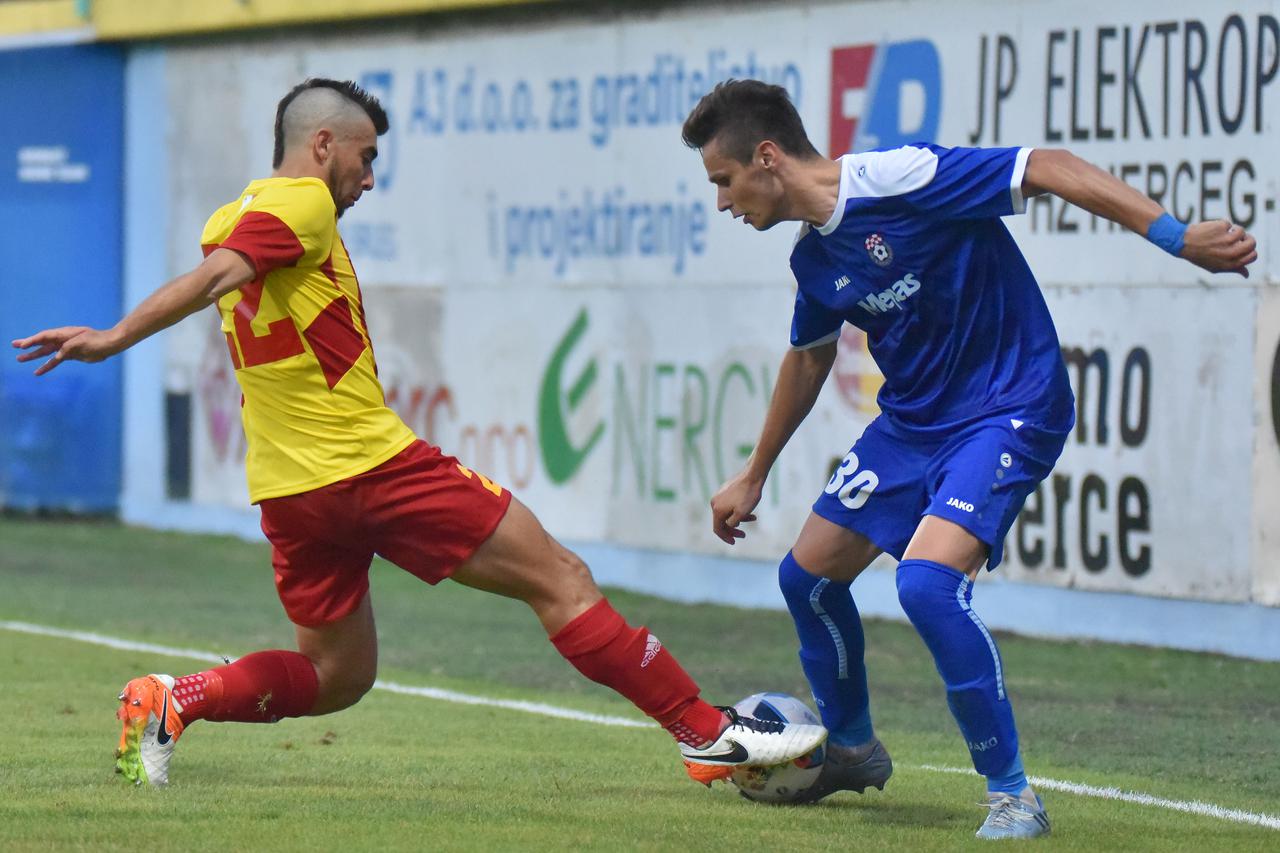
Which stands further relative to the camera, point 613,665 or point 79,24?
point 79,24

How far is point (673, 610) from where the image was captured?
1352cm

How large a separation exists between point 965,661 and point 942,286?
100cm

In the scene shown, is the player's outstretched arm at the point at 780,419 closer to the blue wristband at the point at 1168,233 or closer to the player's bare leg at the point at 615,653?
the player's bare leg at the point at 615,653

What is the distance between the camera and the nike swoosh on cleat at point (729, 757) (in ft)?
20.3

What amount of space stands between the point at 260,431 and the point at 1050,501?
6.53 metres

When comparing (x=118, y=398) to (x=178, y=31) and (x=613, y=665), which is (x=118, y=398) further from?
(x=613, y=665)

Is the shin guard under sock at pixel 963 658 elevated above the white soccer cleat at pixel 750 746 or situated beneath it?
elevated above

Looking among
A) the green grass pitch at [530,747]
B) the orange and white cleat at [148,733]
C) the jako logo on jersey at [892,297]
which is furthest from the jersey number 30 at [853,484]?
the orange and white cleat at [148,733]

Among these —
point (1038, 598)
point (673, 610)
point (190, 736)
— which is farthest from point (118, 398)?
point (190, 736)

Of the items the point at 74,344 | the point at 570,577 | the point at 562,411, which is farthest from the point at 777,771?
the point at 562,411

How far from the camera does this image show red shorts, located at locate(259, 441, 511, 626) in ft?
19.9

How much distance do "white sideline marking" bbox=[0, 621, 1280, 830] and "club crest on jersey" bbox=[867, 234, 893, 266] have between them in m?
1.89

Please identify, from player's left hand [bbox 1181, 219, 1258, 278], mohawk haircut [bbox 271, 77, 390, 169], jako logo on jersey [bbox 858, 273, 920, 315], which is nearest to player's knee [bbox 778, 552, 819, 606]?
jako logo on jersey [bbox 858, 273, 920, 315]

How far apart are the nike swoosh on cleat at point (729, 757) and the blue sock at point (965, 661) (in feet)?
2.30
